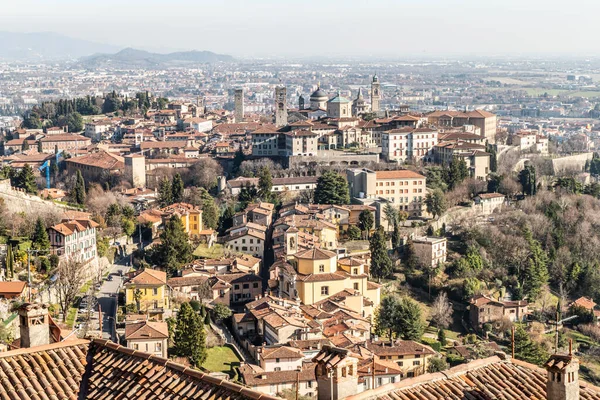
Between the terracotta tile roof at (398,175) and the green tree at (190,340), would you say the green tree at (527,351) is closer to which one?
the green tree at (190,340)

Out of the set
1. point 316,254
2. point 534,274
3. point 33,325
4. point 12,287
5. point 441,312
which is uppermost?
point 33,325

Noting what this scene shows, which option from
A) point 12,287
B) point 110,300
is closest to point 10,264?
point 12,287

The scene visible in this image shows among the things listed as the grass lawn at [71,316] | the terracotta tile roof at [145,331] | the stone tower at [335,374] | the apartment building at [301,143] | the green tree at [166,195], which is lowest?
the terracotta tile roof at [145,331]

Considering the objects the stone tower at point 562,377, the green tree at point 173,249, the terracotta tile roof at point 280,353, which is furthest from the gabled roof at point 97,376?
the green tree at point 173,249

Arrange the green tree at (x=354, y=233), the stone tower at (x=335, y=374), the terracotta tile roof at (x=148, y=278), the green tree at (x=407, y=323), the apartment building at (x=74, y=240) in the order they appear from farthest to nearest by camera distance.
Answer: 1. the green tree at (x=354, y=233)
2. the apartment building at (x=74, y=240)
3. the green tree at (x=407, y=323)
4. the terracotta tile roof at (x=148, y=278)
5. the stone tower at (x=335, y=374)

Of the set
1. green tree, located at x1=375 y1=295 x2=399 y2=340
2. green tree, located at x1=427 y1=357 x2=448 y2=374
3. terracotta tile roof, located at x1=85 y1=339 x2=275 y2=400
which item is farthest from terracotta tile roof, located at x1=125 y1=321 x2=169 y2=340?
terracotta tile roof, located at x1=85 y1=339 x2=275 y2=400

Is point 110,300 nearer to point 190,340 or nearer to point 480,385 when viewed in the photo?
point 190,340

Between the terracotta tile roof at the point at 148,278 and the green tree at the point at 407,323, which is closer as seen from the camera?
the terracotta tile roof at the point at 148,278
